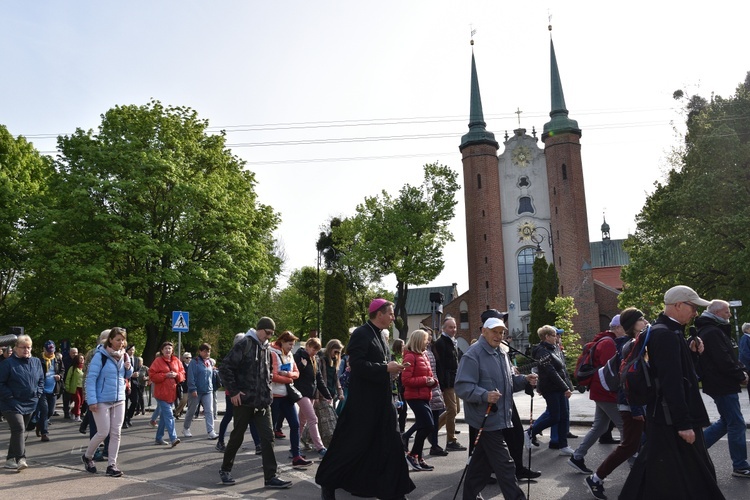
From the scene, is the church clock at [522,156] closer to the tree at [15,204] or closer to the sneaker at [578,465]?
the tree at [15,204]

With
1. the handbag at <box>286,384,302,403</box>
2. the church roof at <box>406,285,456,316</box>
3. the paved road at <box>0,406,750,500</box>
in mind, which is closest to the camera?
the paved road at <box>0,406,750,500</box>

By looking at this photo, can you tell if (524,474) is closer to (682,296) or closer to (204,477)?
(682,296)

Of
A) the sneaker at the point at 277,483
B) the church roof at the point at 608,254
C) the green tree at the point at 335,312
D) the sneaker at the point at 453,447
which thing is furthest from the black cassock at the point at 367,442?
the church roof at the point at 608,254

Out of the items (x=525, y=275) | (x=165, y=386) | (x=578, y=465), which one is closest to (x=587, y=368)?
(x=578, y=465)

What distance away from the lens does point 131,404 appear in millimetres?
15398

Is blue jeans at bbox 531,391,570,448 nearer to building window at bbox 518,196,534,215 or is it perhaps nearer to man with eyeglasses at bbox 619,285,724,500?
man with eyeglasses at bbox 619,285,724,500

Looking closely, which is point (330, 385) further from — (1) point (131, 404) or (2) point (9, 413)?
(1) point (131, 404)

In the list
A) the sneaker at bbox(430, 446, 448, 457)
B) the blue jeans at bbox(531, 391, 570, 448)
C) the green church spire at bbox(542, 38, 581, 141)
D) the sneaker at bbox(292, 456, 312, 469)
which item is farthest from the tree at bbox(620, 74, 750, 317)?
the green church spire at bbox(542, 38, 581, 141)

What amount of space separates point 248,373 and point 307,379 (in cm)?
222

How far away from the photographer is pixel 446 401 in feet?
33.3

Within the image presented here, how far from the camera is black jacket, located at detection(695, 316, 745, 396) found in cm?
717

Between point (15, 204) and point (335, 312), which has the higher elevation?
point (15, 204)

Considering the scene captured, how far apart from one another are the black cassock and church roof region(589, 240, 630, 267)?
76232 mm

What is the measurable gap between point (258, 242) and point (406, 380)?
22.7m
